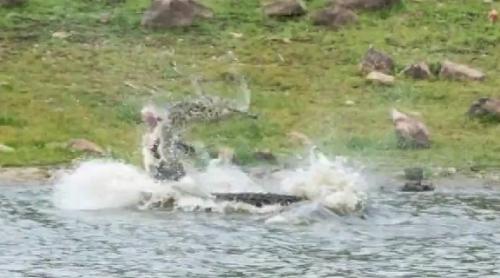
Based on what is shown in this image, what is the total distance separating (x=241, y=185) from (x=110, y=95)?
214 inches

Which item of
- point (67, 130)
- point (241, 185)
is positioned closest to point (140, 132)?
point (67, 130)

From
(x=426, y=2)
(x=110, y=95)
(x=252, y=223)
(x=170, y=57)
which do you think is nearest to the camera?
(x=252, y=223)

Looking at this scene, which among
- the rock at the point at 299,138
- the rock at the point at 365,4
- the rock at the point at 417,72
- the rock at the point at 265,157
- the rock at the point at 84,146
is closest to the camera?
the rock at the point at 265,157

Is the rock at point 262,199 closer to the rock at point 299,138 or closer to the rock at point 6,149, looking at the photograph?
the rock at point 299,138

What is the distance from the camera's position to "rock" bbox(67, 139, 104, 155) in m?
20.8

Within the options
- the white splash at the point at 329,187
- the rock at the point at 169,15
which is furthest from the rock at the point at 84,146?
the rock at the point at 169,15

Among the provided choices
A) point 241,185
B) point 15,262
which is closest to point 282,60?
point 241,185

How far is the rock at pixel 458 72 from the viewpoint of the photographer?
24.4 metres

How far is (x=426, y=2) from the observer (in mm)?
27891

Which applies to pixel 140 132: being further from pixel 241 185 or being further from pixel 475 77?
pixel 475 77

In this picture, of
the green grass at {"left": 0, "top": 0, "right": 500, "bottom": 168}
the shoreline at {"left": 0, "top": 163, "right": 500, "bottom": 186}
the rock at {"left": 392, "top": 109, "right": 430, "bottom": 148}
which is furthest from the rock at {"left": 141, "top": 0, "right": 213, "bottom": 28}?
the shoreline at {"left": 0, "top": 163, "right": 500, "bottom": 186}

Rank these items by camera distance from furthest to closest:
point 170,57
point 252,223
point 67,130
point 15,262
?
point 170,57 < point 67,130 < point 252,223 < point 15,262

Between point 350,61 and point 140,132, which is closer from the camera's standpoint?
point 140,132

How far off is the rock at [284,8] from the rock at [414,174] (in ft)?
24.4
